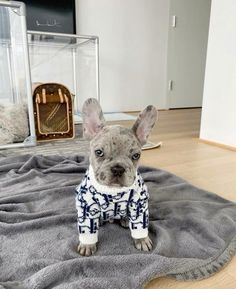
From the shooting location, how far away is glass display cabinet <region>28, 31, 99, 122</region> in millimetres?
2879

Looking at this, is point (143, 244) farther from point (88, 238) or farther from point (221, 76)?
point (221, 76)

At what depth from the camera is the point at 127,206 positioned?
29.5 inches

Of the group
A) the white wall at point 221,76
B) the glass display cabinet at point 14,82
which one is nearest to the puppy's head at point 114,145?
the glass display cabinet at point 14,82

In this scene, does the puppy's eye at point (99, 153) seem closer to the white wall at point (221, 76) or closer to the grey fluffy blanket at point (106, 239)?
the grey fluffy blanket at point (106, 239)

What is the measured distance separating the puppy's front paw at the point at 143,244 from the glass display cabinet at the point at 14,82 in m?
1.33

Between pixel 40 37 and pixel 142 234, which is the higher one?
pixel 40 37

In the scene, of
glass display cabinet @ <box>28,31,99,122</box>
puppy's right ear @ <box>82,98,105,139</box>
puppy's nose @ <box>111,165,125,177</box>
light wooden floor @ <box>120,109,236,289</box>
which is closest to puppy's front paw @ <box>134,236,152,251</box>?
light wooden floor @ <box>120,109,236,289</box>

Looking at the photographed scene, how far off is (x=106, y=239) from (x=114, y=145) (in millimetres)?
317

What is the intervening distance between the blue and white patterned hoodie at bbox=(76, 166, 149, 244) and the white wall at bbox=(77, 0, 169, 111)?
9.62 feet

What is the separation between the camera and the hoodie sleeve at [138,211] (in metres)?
0.74

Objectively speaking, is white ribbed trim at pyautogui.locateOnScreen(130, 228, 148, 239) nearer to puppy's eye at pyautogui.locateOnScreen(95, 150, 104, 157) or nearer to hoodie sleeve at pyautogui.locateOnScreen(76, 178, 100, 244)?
→ hoodie sleeve at pyautogui.locateOnScreen(76, 178, 100, 244)

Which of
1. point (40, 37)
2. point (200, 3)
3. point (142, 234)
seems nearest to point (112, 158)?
point (142, 234)

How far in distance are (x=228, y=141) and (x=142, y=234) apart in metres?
1.42

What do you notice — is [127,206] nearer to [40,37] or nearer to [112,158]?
[112,158]
